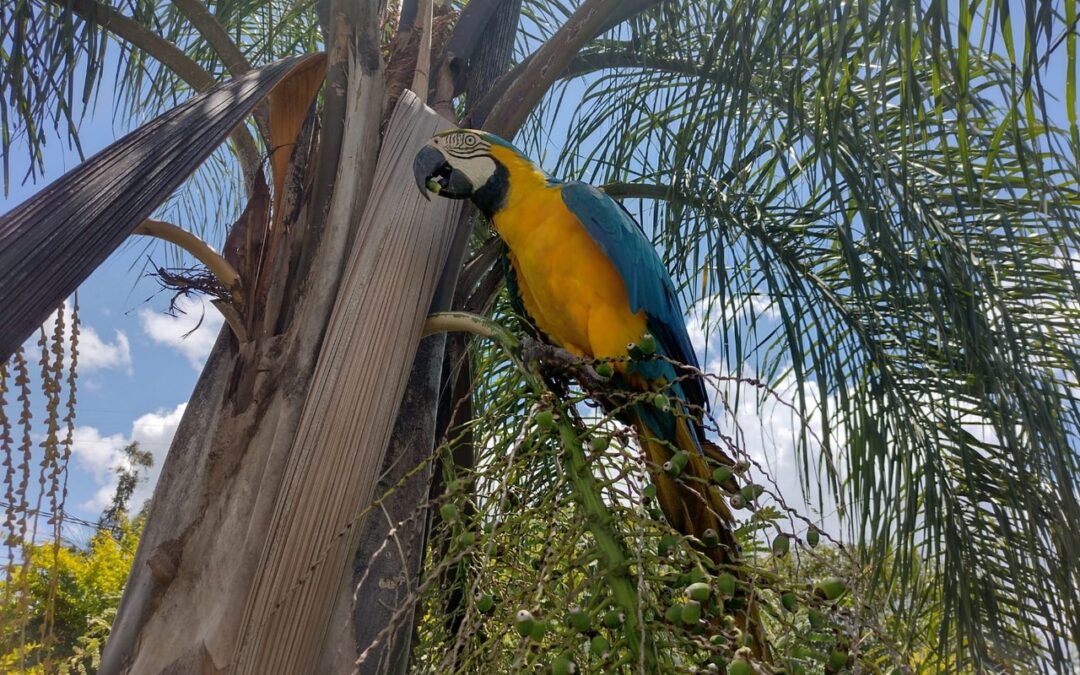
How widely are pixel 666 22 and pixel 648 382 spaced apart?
1077 millimetres

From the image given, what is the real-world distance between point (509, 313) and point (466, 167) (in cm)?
91

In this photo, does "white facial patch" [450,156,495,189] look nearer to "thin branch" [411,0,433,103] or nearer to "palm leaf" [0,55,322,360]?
"thin branch" [411,0,433,103]

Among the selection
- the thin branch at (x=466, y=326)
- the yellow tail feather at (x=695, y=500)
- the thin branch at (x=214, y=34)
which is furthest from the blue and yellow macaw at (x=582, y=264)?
the thin branch at (x=214, y=34)

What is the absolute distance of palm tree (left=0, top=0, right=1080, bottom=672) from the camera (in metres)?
1.23

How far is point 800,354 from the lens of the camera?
7.04ft

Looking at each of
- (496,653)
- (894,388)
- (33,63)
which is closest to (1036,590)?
(894,388)

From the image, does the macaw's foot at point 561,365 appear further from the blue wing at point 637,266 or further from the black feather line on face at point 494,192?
the black feather line on face at point 494,192

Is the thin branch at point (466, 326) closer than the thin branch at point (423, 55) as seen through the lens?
Yes

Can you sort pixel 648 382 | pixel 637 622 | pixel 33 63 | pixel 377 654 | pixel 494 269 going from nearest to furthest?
pixel 637 622 → pixel 377 654 → pixel 648 382 → pixel 33 63 → pixel 494 269

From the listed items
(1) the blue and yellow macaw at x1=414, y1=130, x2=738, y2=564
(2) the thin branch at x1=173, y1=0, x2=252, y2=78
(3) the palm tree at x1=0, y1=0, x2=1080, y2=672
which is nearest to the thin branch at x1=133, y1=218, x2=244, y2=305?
(3) the palm tree at x1=0, y1=0, x2=1080, y2=672

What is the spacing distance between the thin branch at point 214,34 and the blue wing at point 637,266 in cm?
93

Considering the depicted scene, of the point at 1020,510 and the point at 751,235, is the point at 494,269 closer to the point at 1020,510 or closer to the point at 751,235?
the point at 751,235

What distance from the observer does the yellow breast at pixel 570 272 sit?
1.91 meters

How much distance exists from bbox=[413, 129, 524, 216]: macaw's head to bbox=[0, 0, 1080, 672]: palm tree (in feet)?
0.16
